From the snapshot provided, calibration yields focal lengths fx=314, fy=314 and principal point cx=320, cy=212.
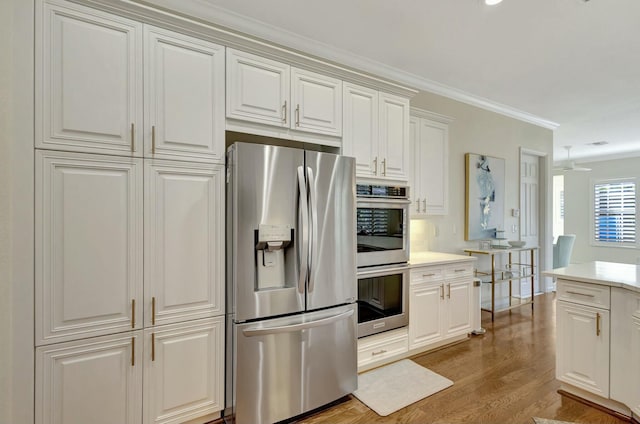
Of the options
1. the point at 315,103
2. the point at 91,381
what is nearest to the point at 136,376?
the point at 91,381

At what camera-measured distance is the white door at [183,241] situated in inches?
71.4

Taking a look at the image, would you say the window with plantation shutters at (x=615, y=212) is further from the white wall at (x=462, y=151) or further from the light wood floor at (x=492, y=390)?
the light wood floor at (x=492, y=390)

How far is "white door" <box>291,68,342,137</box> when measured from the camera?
7.59ft

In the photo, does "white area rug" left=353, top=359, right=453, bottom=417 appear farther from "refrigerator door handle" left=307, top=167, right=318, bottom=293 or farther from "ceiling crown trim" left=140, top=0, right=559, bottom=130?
"ceiling crown trim" left=140, top=0, right=559, bottom=130

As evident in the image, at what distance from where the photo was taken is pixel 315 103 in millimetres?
2402

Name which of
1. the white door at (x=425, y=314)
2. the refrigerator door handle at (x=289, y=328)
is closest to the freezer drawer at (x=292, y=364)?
the refrigerator door handle at (x=289, y=328)

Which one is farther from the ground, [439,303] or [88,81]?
[88,81]

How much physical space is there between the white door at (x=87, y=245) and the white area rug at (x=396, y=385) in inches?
66.9

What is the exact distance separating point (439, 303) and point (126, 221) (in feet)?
9.10

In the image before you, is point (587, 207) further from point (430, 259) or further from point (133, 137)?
point (133, 137)

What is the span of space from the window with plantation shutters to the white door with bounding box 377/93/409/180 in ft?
25.8

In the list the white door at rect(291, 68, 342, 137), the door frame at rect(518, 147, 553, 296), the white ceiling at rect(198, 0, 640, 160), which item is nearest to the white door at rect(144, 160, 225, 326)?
the white door at rect(291, 68, 342, 137)

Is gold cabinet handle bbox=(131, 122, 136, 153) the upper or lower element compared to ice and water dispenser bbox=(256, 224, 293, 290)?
upper

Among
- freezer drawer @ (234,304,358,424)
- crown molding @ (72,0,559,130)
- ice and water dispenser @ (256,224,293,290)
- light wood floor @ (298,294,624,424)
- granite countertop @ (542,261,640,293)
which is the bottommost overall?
light wood floor @ (298,294,624,424)
